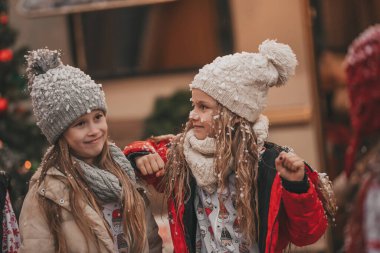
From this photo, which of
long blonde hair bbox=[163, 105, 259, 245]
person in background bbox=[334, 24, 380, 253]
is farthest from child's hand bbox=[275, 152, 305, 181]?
person in background bbox=[334, 24, 380, 253]

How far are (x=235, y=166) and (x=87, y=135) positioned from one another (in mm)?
792

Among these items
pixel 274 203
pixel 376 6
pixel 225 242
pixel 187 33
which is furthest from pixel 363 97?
pixel 187 33

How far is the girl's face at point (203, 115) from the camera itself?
450cm

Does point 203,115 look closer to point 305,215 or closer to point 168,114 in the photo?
point 305,215

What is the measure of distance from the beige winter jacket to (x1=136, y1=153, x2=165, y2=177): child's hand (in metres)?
0.37

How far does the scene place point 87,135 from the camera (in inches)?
180

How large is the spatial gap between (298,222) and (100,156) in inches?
44.6

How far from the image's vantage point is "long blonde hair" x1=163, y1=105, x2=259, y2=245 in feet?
14.3

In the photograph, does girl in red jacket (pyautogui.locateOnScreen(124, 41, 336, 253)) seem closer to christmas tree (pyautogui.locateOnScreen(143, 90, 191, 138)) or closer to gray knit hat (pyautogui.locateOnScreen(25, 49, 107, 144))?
gray knit hat (pyautogui.locateOnScreen(25, 49, 107, 144))

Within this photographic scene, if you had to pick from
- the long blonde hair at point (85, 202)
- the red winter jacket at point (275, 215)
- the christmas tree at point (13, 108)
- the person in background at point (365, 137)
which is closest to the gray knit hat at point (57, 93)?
the long blonde hair at point (85, 202)

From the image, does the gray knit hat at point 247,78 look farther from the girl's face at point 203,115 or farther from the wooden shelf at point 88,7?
the wooden shelf at point 88,7

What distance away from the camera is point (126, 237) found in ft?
15.0

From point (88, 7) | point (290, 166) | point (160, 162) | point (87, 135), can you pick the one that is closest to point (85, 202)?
point (87, 135)

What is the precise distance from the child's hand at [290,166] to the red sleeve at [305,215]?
86 mm
